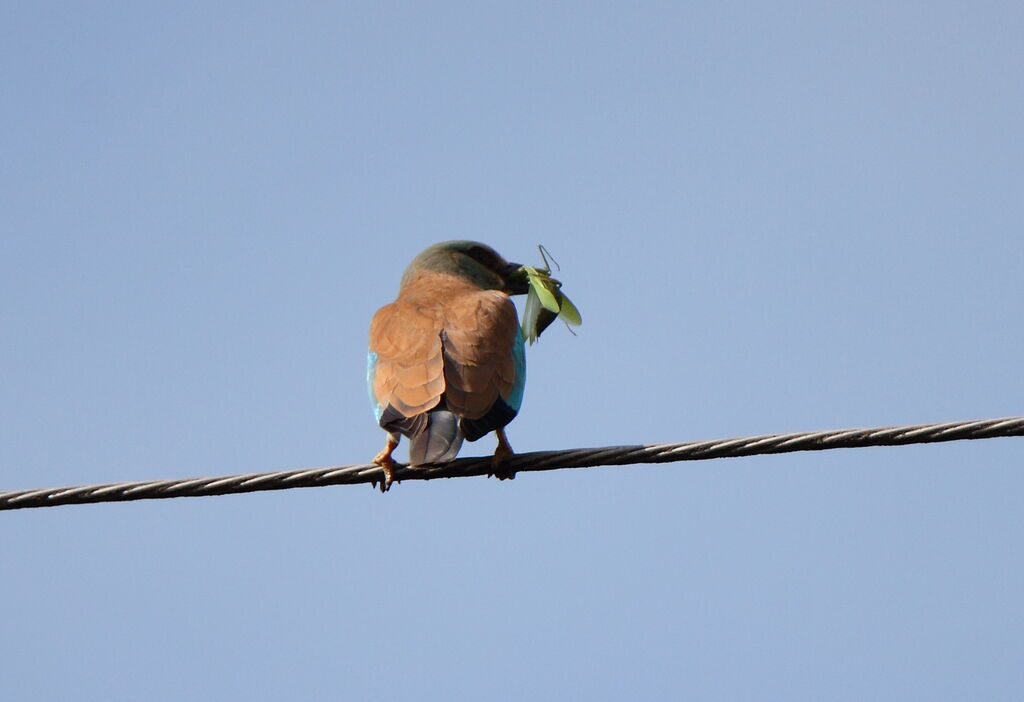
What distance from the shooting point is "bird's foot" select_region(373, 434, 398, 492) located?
5.57 m

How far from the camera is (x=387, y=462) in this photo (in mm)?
5703

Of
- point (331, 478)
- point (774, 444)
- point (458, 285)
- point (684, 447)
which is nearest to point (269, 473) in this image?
point (331, 478)

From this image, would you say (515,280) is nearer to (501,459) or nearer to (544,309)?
(544,309)

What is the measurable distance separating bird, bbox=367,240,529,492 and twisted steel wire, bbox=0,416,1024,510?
673mm

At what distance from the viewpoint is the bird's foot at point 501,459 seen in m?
5.40

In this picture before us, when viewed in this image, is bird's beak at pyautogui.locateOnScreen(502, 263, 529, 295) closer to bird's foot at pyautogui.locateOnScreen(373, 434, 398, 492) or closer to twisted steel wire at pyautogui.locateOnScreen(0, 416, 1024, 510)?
bird's foot at pyautogui.locateOnScreen(373, 434, 398, 492)

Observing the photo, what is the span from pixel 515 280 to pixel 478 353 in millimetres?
2090

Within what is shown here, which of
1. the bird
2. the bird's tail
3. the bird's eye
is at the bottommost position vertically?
the bird's tail

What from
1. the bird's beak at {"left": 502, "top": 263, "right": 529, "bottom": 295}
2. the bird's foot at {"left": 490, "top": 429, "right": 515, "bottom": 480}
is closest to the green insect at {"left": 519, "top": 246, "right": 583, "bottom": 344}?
the bird's beak at {"left": 502, "top": 263, "right": 529, "bottom": 295}

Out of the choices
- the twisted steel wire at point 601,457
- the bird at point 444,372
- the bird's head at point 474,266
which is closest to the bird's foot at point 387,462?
the bird at point 444,372

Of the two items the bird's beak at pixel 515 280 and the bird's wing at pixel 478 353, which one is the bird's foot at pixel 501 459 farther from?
the bird's beak at pixel 515 280

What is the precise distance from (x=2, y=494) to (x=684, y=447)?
231cm

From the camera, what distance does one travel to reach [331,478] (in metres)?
4.71

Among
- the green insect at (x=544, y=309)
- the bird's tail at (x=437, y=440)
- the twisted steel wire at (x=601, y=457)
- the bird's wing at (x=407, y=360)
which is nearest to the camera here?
the twisted steel wire at (x=601, y=457)
